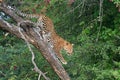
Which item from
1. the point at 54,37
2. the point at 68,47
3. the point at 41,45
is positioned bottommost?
the point at 68,47

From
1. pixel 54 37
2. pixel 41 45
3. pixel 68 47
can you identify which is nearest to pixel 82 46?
pixel 68 47

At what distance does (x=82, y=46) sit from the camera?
7094mm

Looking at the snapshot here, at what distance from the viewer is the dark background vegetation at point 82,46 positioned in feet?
22.1

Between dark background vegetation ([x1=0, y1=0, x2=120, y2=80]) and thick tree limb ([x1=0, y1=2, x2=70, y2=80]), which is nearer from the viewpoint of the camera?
thick tree limb ([x1=0, y1=2, x2=70, y2=80])

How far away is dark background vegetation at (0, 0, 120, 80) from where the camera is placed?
673cm

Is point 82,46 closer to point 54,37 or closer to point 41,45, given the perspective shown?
point 54,37

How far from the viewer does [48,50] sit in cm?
526

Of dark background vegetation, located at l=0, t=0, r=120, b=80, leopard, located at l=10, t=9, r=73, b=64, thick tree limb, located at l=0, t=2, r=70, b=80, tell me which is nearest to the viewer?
thick tree limb, located at l=0, t=2, r=70, b=80

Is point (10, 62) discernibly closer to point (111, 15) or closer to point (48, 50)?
point (111, 15)

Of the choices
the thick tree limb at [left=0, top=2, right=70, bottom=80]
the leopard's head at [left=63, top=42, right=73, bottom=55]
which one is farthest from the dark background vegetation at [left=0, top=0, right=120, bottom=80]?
the thick tree limb at [left=0, top=2, right=70, bottom=80]

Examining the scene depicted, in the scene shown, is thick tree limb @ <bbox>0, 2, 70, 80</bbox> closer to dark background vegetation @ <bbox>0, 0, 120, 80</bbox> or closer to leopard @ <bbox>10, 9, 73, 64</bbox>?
dark background vegetation @ <bbox>0, 0, 120, 80</bbox>

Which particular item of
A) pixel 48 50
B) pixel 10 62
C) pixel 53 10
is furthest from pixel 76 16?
pixel 48 50

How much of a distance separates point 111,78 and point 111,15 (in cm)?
161

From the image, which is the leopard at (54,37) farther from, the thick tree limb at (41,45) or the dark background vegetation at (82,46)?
the thick tree limb at (41,45)
